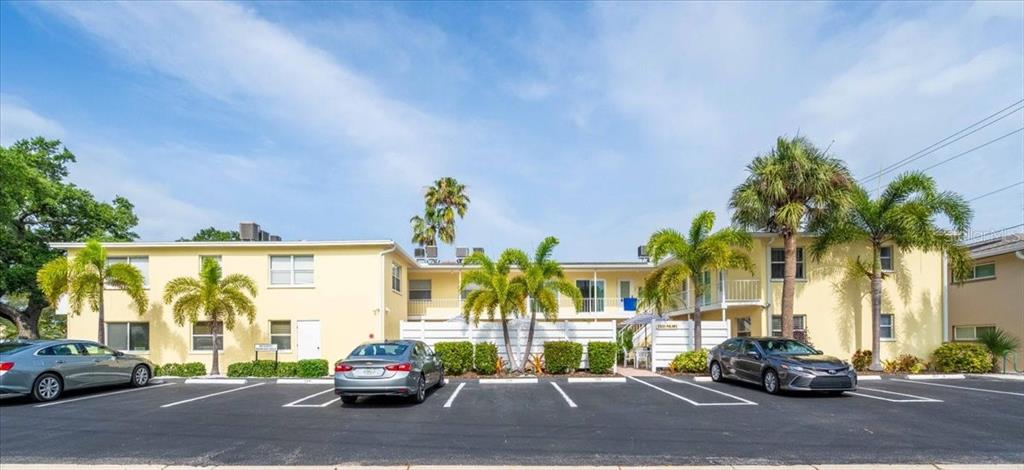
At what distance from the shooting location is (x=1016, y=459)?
7309mm

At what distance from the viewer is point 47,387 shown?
43.8 ft

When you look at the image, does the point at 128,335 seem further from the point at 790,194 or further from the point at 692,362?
the point at 790,194

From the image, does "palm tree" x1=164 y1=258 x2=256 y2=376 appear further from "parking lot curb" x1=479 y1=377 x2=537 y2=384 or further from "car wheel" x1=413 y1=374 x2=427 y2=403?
"car wheel" x1=413 y1=374 x2=427 y2=403

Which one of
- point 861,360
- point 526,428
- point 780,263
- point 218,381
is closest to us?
point 526,428

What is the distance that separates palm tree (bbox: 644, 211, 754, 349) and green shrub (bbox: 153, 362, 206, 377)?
50.5ft

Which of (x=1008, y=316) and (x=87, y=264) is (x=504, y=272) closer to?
(x=87, y=264)

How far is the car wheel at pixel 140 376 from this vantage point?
16.2 m

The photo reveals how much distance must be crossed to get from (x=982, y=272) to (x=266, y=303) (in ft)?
86.8

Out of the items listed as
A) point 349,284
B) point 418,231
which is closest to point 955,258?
point 349,284

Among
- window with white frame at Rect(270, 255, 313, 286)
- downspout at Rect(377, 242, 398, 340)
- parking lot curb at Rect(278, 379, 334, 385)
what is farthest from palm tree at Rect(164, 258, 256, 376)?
downspout at Rect(377, 242, 398, 340)

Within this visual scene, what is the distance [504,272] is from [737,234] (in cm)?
792

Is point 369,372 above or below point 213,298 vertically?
below

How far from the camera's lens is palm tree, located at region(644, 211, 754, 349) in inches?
736

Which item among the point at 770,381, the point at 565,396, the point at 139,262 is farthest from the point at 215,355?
the point at 770,381
